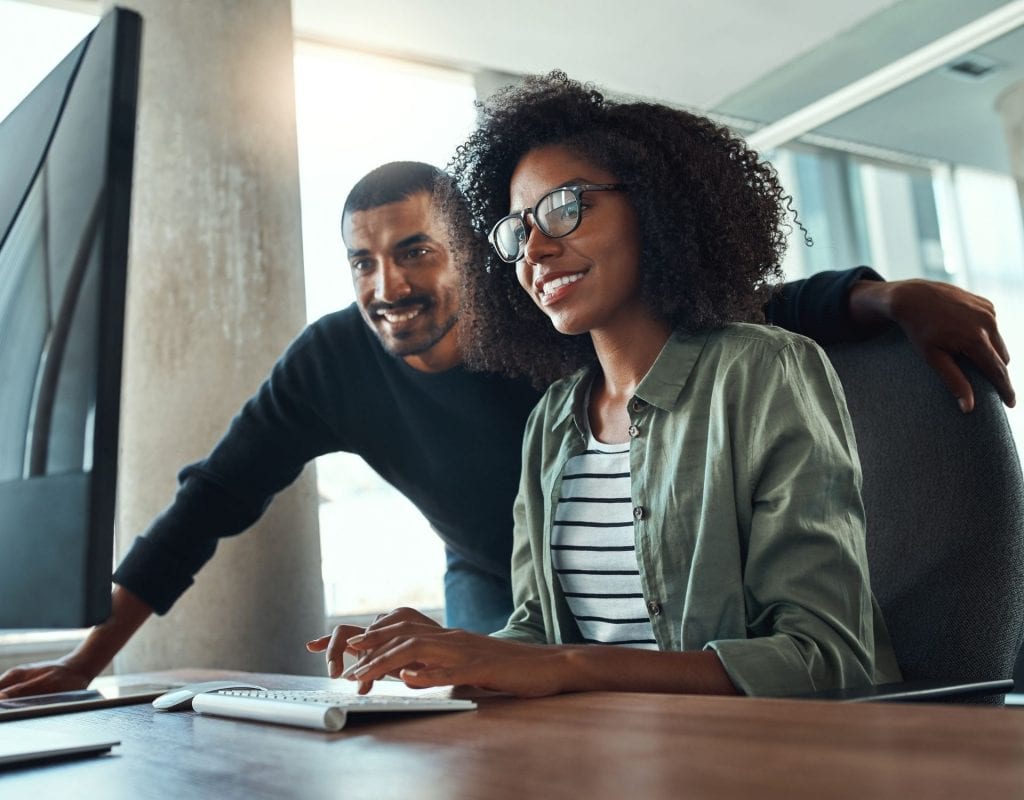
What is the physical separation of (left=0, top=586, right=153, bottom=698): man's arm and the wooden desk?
30.6 inches

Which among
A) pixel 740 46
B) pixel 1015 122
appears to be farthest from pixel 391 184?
pixel 740 46

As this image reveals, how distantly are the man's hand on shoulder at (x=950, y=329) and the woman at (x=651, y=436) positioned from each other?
0.14 metres

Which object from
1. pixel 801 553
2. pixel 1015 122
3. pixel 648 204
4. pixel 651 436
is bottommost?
pixel 801 553

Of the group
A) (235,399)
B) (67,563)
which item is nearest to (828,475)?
(67,563)

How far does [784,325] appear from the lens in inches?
60.2

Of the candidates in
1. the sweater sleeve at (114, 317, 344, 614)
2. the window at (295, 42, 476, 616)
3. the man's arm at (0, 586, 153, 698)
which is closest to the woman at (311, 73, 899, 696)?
the sweater sleeve at (114, 317, 344, 614)

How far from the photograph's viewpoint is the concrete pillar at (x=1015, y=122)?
12.2ft

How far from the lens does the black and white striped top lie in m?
1.31

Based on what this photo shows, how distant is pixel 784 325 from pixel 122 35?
1.06 metres

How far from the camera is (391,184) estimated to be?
7.04 ft

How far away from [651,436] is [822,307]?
13.2 inches

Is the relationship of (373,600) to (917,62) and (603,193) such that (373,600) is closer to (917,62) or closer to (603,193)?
(603,193)

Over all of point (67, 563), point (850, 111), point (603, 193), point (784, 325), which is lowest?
point (67, 563)

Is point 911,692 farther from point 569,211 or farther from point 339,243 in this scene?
point 339,243
